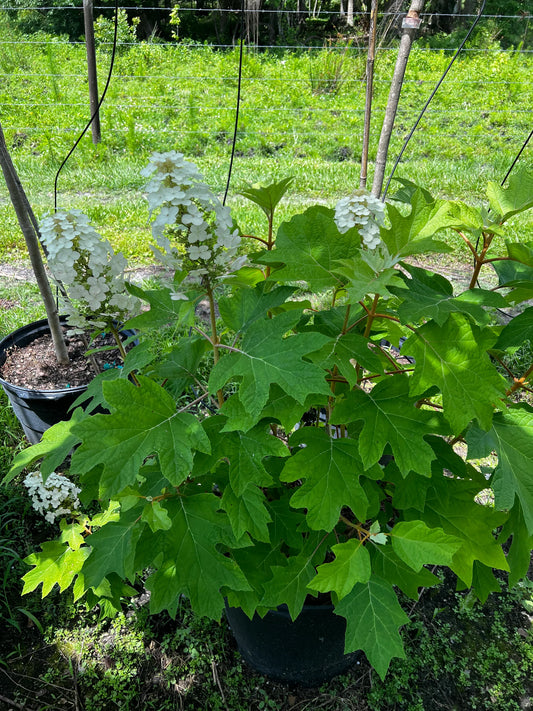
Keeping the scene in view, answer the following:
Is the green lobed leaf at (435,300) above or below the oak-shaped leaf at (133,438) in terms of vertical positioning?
above

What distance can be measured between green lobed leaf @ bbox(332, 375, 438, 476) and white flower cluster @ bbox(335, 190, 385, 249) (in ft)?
1.13

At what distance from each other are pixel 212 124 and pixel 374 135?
2342mm

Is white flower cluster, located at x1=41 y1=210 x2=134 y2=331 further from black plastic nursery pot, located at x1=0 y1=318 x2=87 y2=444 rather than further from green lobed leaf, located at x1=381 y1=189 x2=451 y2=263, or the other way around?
black plastic nursery pot, located at x1=0 y1=318 x2=87 y2=444

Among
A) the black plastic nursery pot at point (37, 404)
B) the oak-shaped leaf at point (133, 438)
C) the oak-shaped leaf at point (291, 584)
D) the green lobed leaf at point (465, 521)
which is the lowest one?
the black plastic nursery pot at point (37, 404)

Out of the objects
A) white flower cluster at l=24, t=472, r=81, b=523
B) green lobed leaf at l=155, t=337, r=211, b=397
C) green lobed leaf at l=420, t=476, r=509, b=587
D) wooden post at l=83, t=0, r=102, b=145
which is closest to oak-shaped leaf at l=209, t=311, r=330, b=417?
green lobed leaf at l=155, t=337, r=211, b=397

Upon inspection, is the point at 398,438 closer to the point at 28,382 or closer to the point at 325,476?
the point at 325,476

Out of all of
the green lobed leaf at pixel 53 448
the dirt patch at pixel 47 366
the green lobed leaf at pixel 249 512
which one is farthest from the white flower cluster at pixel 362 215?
the dirt patch at pixel 47 366

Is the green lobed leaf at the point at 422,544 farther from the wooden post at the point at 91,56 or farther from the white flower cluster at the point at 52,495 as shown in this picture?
the wooden post at the point at 91,56

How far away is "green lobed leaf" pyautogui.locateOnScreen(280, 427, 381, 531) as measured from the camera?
3.83 feet

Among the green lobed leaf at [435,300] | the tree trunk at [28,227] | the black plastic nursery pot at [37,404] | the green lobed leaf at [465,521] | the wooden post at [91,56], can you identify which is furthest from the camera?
the wooden post at [91,56]

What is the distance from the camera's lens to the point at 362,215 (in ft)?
3.69

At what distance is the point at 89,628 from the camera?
77.9 inches

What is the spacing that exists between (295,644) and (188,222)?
1399 mm

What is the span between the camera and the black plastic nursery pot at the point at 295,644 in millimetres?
1573
